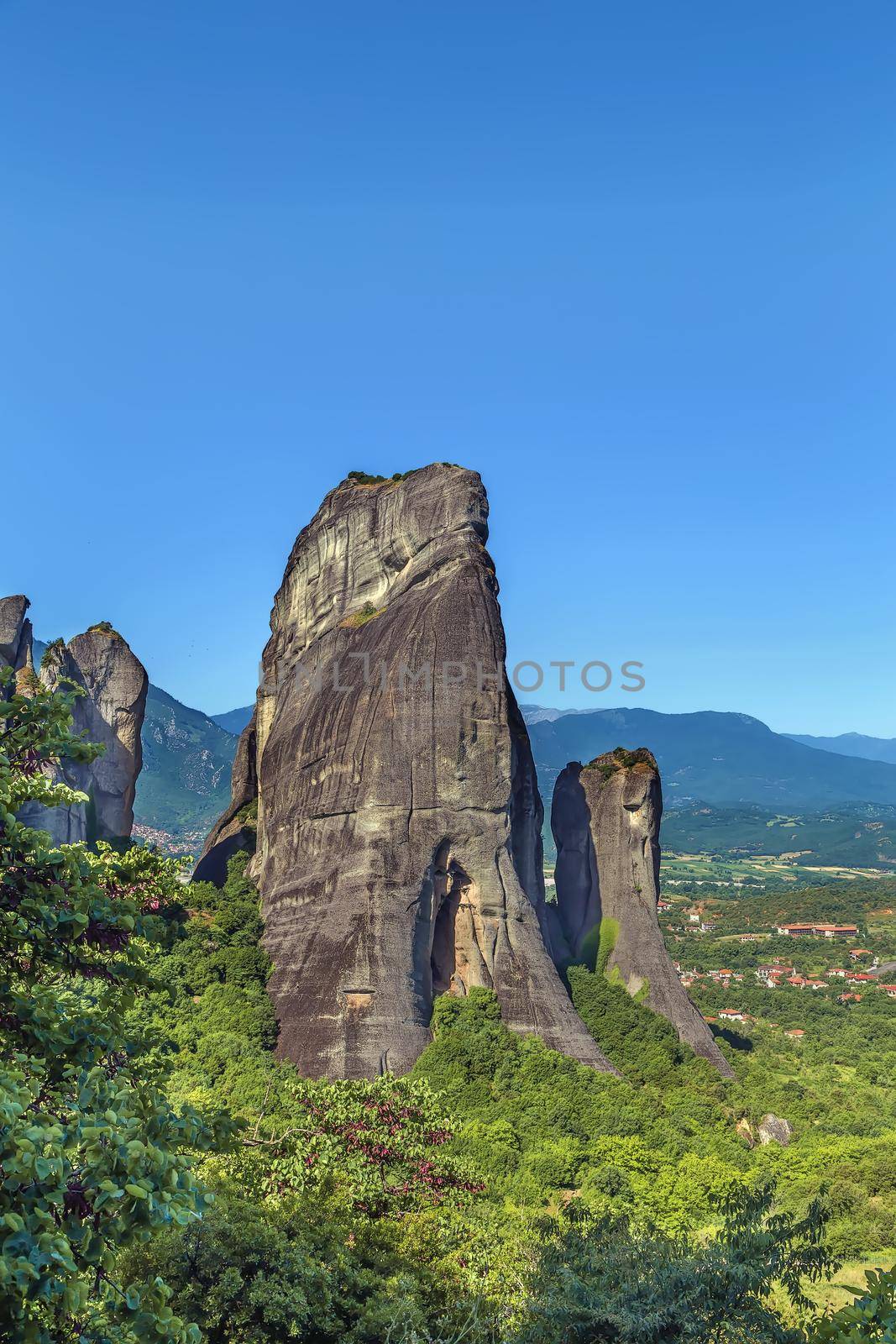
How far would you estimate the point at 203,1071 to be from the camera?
35.8m

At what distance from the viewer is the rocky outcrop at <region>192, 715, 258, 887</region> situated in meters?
54.6

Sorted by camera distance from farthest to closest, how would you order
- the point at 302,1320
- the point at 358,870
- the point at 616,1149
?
the point at 358,870, the point at 616,1149, the point at 302,1320

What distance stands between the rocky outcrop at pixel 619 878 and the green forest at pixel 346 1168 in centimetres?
240

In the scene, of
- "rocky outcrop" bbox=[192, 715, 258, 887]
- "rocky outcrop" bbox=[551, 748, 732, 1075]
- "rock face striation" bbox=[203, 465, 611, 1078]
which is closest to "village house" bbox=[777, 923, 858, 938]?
"rocky outcrop" bbox=[551, 748, 732, 1075]

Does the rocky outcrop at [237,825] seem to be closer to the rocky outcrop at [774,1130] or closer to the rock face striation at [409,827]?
the rock face striation at [409,827]

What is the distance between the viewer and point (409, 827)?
131ft

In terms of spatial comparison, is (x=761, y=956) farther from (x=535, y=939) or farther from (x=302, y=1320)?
(x=302, y=1320)

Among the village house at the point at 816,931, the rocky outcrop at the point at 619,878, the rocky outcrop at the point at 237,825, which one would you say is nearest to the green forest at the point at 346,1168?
the rocky outcrop at the point at 619,878

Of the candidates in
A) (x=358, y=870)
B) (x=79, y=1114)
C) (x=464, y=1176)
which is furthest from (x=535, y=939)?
(x=79, y=1114)

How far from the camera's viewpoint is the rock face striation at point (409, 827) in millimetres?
37188

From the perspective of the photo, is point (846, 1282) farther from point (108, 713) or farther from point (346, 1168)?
point (108, 713)

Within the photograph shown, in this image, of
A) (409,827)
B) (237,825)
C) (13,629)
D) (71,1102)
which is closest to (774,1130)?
(409,827)

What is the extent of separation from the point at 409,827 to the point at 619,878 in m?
15.6

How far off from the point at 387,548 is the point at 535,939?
1972 centimetres
